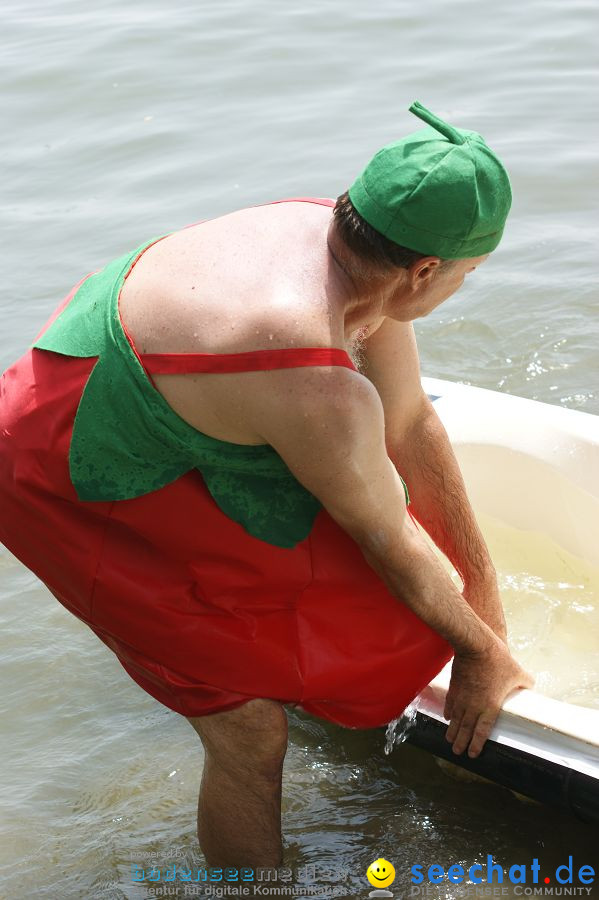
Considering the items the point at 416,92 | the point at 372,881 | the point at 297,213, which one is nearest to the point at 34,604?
the point at 372,881

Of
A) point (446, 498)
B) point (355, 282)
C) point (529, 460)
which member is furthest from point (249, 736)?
→ point (529, 460)

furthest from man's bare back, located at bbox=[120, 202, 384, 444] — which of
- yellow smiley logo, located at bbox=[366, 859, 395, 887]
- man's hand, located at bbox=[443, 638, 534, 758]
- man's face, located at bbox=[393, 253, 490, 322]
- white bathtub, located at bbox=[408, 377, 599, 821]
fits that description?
white bathtub, located at bbox=[408, 377, 599, 821]

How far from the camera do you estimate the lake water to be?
2879 mm

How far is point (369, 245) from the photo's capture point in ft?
7.06

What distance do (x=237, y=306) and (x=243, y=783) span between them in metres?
1.00

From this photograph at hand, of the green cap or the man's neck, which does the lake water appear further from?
the green cap

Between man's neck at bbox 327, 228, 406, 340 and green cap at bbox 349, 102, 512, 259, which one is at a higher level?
green cap at bbox 349, 102, 512, 259

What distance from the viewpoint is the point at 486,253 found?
221 cm

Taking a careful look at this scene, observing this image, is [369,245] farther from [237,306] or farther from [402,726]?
[402,726]

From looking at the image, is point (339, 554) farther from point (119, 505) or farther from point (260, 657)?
point (119, 505)

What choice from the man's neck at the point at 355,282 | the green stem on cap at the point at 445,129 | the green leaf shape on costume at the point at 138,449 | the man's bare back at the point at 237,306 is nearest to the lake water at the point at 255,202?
the green leaf shape on costume at the point at 138,449

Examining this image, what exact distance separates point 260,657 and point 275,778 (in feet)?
0.96

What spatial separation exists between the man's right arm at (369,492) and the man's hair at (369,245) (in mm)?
222

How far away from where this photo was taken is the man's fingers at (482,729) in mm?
2584
